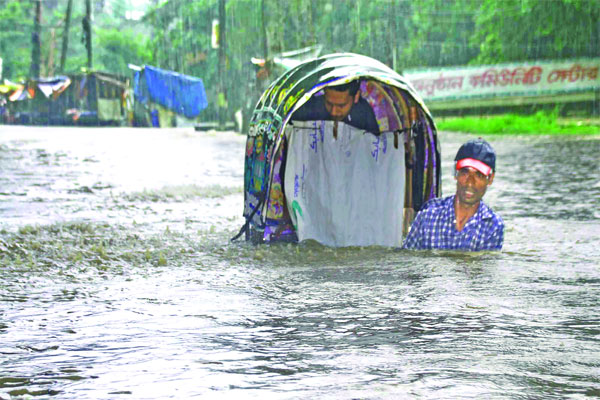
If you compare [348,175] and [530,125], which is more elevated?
[530,125]

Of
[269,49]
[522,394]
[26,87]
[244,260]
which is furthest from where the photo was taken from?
[26,87]

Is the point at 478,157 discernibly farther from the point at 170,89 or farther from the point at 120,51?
the point at 120,51

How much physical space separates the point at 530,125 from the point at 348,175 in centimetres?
2781

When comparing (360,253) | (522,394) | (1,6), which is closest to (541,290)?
(360,253)

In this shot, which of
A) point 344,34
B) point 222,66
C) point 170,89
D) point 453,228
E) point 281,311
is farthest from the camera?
point 344,34

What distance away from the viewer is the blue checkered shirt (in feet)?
27.7

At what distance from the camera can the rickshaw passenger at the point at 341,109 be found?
378 inches

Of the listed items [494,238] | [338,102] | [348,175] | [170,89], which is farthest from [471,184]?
[170,89]

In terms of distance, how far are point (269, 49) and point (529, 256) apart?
2563 cm

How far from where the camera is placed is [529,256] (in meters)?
9.03

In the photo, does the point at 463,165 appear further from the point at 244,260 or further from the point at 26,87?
the point at 26,87

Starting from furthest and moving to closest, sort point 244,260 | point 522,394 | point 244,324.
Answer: point 244,260 < point 244,324 < point 522,394

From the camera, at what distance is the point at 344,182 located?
384 inches

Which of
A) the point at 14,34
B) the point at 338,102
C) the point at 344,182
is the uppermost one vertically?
the point at 14,34
